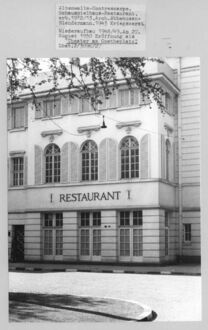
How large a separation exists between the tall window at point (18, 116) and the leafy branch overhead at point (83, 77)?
0.50 feet

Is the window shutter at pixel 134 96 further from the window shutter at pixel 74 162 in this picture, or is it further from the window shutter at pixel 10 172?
the window shutter at pixel 10 172

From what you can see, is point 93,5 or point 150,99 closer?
point 93,5

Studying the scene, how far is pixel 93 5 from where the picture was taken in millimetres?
7688

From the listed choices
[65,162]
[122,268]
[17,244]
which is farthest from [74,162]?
[122,268]

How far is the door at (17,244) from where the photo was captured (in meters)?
7.95


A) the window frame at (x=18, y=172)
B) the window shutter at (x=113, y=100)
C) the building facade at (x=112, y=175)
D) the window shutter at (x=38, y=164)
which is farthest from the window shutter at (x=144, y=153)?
the window frame at (x=18, y=172)

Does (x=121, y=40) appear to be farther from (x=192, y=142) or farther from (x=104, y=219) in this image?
(x=104, y=219)

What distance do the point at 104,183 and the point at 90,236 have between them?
74 centimetres

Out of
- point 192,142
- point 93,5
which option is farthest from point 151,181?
point 93,5

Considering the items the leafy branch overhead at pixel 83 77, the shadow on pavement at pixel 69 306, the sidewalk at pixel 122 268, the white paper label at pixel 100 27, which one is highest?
the white paper label at pixel 100 27

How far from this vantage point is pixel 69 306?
796 centimetres

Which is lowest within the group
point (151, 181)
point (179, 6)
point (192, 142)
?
point (151, 181)

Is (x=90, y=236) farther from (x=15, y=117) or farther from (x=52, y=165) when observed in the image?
(x=15, y=117)

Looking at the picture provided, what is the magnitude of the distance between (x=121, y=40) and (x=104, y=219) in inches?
94.3
